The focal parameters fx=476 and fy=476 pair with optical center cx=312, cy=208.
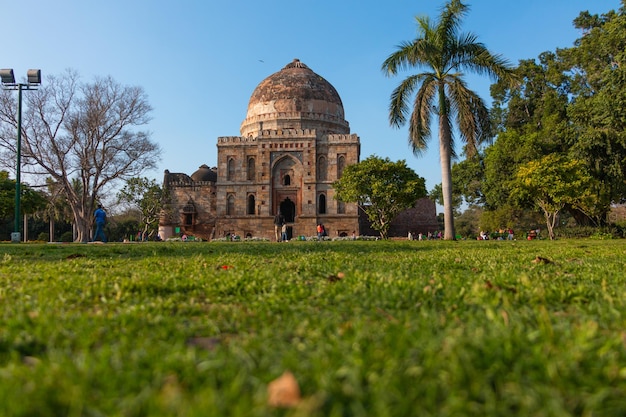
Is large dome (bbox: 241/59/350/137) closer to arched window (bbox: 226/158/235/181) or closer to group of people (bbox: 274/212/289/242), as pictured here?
arched window (bbox: 226/158/235/181)

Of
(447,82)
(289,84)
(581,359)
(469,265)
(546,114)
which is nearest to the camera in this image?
(581,359)

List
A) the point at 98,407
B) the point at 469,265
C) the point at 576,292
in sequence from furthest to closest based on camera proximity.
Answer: the point at 469,265 → the point at 576,292 → the point at 98,407

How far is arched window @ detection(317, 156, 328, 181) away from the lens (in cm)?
3625

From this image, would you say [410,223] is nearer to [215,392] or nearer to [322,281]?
[322,281]

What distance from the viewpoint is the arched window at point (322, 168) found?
36250 millimetres

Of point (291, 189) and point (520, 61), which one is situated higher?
point (520, 61)

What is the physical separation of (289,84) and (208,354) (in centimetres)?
3860

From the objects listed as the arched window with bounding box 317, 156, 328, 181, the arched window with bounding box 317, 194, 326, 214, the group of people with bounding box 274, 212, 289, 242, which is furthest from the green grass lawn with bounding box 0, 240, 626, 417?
the arched window with bounding box 317, 156, 328, 181

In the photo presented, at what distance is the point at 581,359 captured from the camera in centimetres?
160

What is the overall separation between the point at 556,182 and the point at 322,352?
24.0 m

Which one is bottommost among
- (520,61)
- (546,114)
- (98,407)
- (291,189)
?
(98,407)

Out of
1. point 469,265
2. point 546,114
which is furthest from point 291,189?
point 469,265

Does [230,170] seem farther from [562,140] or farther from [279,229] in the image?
[562,140]

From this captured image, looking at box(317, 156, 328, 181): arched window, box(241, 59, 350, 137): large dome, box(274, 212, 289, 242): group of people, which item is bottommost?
box(274, 212, 289, 242): group of people
